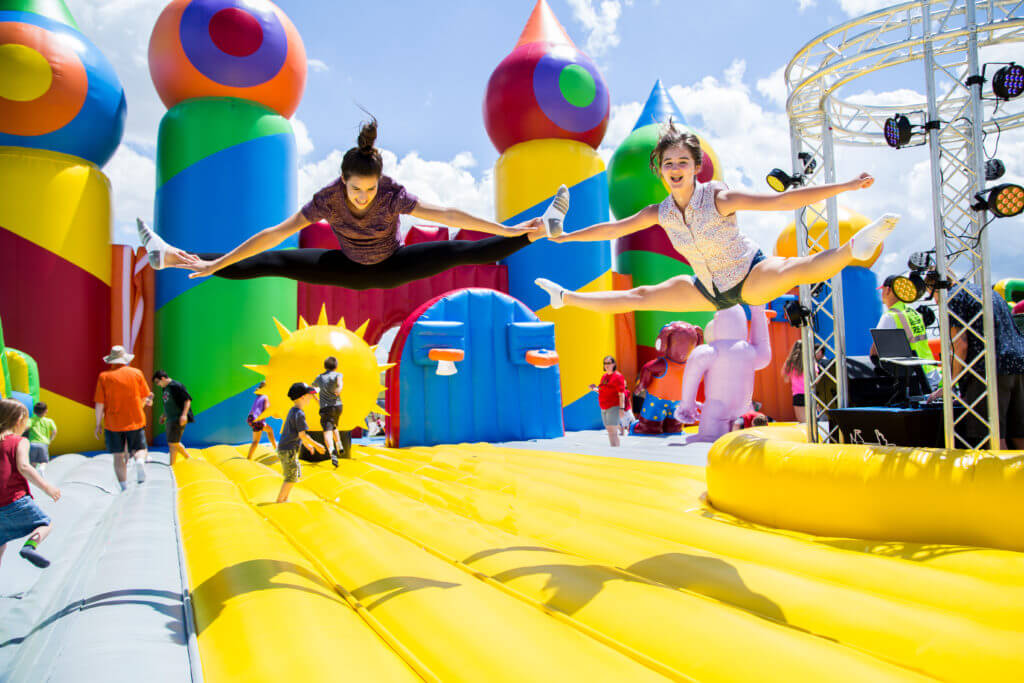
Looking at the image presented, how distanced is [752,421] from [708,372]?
64 cm

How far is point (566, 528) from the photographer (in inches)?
125

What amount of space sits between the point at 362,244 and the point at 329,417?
315cm

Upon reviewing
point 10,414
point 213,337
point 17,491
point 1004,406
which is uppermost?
point 213,337

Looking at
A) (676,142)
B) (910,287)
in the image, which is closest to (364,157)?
(676,142)

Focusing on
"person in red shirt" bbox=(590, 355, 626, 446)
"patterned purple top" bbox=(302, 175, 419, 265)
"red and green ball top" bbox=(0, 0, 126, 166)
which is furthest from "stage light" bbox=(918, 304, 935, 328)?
"red and green ball top" bbox=(0, 0, 126, 166)

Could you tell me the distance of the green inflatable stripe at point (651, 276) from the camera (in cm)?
938

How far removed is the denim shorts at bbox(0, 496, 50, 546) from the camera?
9.03 ft

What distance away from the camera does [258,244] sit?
2.63 metres

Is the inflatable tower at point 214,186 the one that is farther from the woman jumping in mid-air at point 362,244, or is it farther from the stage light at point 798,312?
the stage light at point 798,312

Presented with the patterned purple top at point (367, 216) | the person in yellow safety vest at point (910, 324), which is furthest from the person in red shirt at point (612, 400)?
the patterned purple top at point (367, 216)

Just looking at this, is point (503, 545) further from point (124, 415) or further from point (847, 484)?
point (124, 415)

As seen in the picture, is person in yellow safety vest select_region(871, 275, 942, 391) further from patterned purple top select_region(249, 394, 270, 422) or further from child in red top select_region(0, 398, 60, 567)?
patterned purple top select_region(249, 394, 270, 422)

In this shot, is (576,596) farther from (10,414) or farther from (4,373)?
(4,373)

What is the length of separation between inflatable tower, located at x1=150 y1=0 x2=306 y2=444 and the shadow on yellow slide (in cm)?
363
